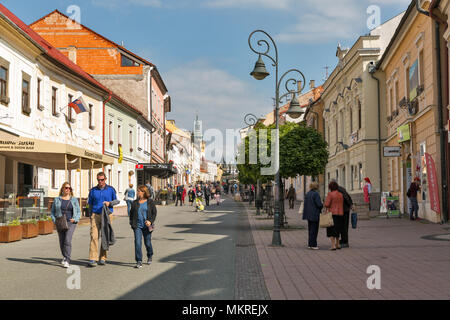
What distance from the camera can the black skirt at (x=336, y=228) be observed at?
12.7 m

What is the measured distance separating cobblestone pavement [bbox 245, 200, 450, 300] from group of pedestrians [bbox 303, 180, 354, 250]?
0.96 feet

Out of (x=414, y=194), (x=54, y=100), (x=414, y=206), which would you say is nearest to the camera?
(x=414, y=194)

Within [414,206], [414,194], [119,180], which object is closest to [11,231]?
[414,194]

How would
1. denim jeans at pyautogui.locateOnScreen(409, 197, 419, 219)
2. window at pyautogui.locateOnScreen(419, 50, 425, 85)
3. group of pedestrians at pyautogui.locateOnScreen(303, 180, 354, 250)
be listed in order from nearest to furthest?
group of pedestrians at pyautogui.locateOnScreen(303, 180, 354, 250), denim jeans at pyautogui.locateOnScreen(409, 197, 419, 219), window at pyautogui.locateOnScreen(419, 50, 425, 85)

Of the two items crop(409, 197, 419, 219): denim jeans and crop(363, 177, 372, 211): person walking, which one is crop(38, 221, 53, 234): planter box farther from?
crop(363, 177, 372, 211): person walking

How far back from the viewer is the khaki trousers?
1012 centimetres

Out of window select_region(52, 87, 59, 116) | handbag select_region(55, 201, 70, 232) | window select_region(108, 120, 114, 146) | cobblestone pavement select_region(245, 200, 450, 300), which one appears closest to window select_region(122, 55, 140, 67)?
window select_region(108, 120, 114, 146)

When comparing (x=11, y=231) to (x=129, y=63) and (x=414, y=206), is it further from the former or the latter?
(x=129, y=63)

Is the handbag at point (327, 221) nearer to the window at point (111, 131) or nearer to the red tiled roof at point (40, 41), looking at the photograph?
the red tiled roof at point (40, 41)

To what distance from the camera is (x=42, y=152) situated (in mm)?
18000

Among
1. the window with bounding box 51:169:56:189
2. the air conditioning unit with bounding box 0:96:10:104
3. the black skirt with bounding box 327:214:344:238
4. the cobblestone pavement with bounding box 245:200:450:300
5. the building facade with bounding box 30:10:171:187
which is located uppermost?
the building facade with bounding box 30:10:171:187

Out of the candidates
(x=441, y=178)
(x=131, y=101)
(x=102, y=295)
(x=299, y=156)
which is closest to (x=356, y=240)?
(x=299, y=156)

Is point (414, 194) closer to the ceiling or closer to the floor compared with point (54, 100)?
closer to the floor

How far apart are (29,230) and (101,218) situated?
6.74 metres
